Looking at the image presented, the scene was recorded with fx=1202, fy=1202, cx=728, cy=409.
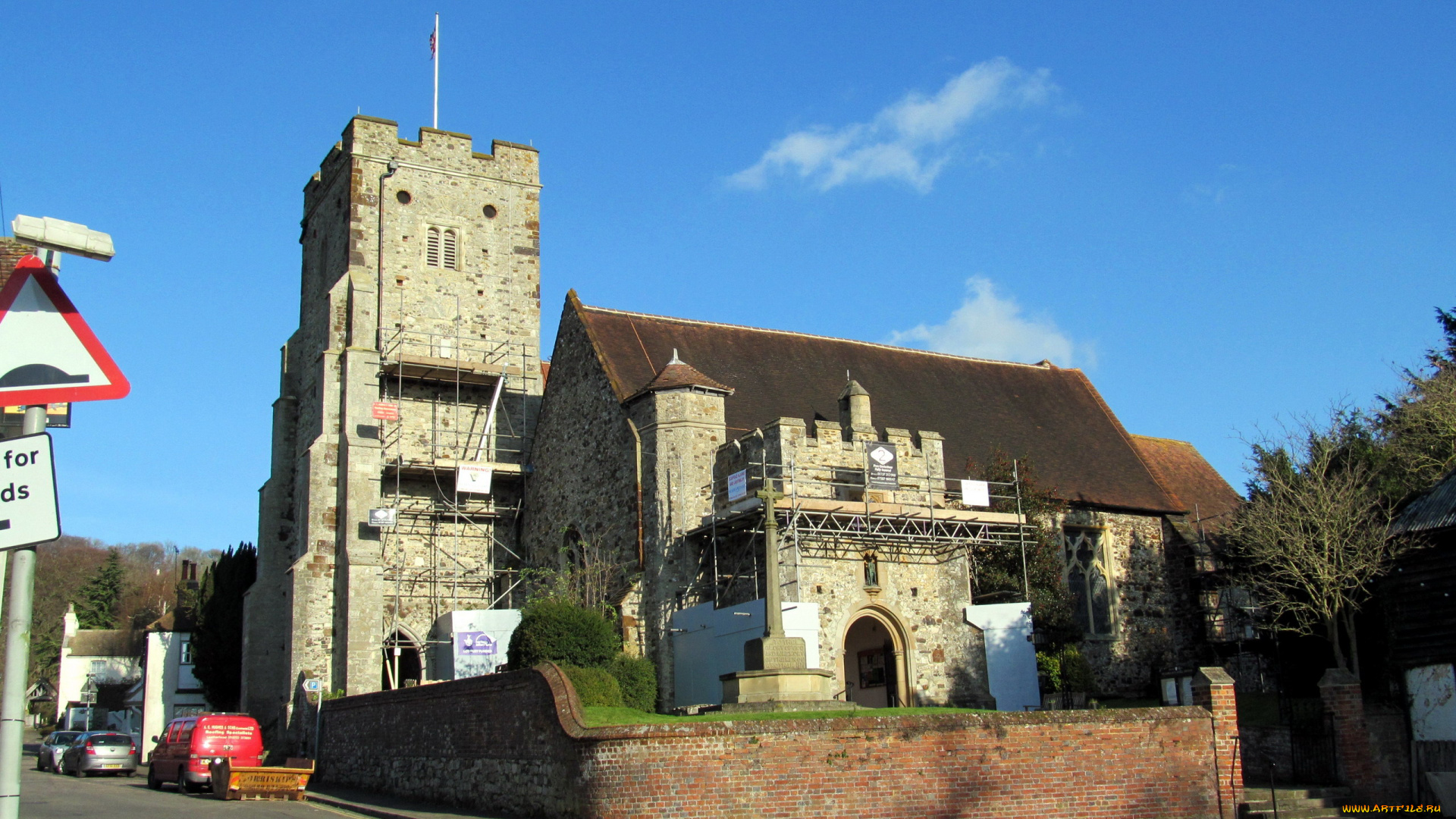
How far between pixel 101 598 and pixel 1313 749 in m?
65.9

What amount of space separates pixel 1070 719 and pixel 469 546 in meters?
20.4

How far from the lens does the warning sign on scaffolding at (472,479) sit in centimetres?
3147

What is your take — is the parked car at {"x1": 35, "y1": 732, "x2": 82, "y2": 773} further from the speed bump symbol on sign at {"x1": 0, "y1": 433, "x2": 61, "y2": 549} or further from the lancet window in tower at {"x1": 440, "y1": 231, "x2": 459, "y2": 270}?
the speed bump symbol on sign at {"x1": 0, "y1": 433, "x2": 61, "y2": 549}

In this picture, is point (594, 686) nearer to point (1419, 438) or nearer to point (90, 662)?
point (1419, 438)

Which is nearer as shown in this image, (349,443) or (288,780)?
(288,780)

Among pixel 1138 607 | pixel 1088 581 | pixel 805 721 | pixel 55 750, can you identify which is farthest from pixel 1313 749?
pixel 55 750

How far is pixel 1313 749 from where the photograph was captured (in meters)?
19.1

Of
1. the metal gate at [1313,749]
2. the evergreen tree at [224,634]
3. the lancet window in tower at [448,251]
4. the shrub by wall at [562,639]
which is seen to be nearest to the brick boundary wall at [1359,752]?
the metal gate at [1313,749]

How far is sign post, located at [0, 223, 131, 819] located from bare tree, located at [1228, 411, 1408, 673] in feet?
71.9

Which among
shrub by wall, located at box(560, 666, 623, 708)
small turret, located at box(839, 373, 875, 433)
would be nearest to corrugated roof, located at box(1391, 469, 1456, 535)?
small turret, located at box(839, 373, 875, 433)

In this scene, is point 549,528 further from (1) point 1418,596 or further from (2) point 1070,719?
(1) point 1418,596

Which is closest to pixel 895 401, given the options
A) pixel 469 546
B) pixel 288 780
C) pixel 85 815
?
pixel 469 546

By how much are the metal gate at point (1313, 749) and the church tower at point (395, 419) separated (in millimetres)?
19404

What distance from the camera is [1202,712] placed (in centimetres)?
1738
